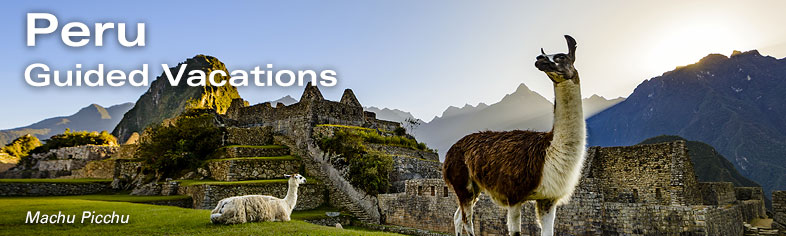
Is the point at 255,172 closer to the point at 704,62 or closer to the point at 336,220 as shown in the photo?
the point at 336,220

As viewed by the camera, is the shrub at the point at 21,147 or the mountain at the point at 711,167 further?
the shrub at the point at 21,147

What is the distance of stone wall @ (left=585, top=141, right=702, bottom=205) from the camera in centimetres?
1577

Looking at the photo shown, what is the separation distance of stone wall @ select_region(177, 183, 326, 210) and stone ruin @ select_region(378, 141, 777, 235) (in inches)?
140

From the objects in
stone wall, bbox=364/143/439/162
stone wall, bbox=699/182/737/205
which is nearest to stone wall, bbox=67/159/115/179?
stone wall, bbox=364/143/439/162

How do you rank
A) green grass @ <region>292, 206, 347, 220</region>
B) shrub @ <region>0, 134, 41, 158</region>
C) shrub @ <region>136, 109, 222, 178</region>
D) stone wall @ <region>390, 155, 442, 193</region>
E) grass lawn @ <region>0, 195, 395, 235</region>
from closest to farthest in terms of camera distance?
1. grass lawn @ <region>0, 195, 395, 235</region>
2. green grass @ <region>292, 206, 347, 220</region>
3. stone wall @ <region>390, 155, 442, 193</region>
4. shrub @ <region>136, 109, 222, 178</region>
5. shrub @ <region>0, 134, 41, 158</region>

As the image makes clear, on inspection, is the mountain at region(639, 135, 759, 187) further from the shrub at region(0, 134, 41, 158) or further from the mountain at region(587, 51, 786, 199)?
the shrub at region(0, 134, 41, 158)

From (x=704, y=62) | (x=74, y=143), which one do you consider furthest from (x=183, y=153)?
(x=704, y=62)

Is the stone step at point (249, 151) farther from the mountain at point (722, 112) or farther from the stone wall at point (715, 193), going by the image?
the mountain at point (722, 112)

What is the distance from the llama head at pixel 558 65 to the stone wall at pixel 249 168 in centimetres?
1932

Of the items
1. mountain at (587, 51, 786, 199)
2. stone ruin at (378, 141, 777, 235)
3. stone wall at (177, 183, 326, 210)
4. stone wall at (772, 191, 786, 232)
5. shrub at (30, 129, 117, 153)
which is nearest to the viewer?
stone ruin at (378, 141, 777, 235)

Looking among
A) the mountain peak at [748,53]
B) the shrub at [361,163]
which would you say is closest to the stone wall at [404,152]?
the shrub at [361,163]

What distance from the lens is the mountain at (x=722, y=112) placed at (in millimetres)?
37250

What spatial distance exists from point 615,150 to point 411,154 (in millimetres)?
11012

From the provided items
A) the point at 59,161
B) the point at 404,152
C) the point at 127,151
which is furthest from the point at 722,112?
the point at 59,161
